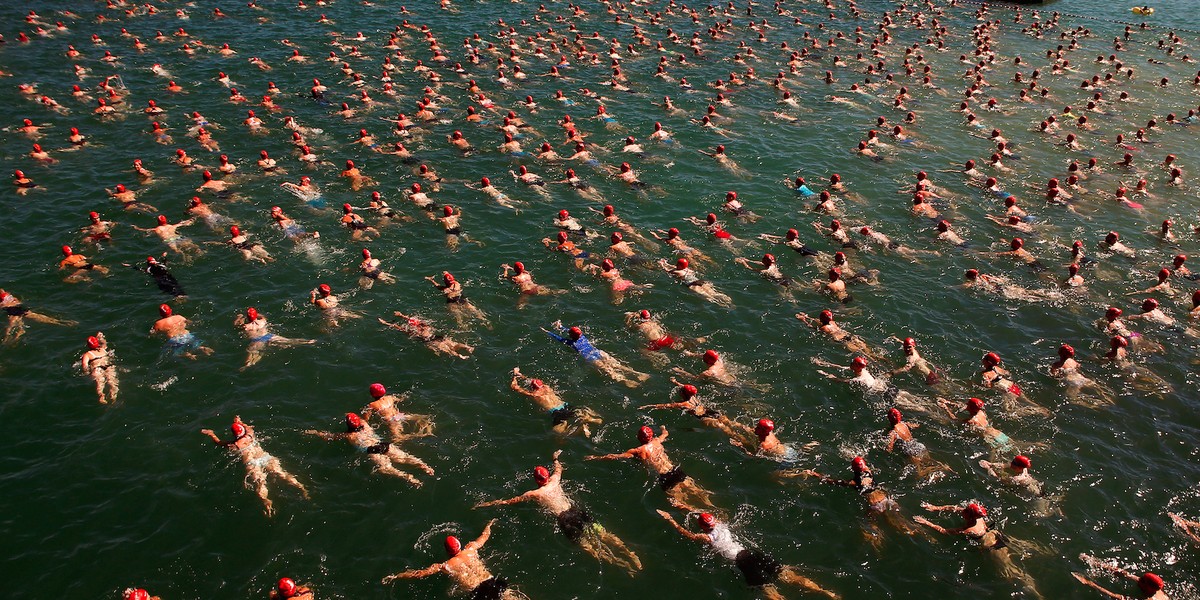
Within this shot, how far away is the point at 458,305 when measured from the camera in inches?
901

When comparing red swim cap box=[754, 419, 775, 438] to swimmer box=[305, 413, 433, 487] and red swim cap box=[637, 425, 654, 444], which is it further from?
swimmer box=[305, 413, 433, 487]

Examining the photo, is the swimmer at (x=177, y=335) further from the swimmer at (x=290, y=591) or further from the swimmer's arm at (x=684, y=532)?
the swimmer's arm at (x=684, y=532)

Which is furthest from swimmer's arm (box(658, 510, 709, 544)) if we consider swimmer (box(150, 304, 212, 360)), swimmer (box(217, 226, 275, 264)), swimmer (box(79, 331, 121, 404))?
swimmer (box(217, 226, 275, 264))

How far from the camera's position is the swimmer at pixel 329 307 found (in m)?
22.2

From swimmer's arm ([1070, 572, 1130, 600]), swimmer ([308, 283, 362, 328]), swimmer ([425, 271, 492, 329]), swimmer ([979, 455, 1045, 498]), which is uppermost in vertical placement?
swimmer ([979, 455, 1045, 498])

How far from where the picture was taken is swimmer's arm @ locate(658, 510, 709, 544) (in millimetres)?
14805

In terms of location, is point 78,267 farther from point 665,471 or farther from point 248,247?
point 665,471

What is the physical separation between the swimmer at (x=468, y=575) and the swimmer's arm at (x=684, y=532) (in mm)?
3699

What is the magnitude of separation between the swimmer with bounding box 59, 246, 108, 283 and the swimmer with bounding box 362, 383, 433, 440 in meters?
13.7

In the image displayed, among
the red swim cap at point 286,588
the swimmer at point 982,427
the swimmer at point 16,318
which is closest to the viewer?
the red swim cap at point 286,588

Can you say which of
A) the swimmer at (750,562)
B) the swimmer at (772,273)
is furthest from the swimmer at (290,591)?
the swimmer at (772,273)

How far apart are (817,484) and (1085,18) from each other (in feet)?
232

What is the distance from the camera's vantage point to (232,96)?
39.5m

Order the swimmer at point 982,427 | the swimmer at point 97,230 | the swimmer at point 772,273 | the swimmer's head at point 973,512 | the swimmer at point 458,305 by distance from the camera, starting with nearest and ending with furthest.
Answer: the swimmer's head at point 973,512 → the swimmer at point 982,427 → the swimmer at point 458,305 → the swimmer at point 772,273 → the swimmer at point 97,230
